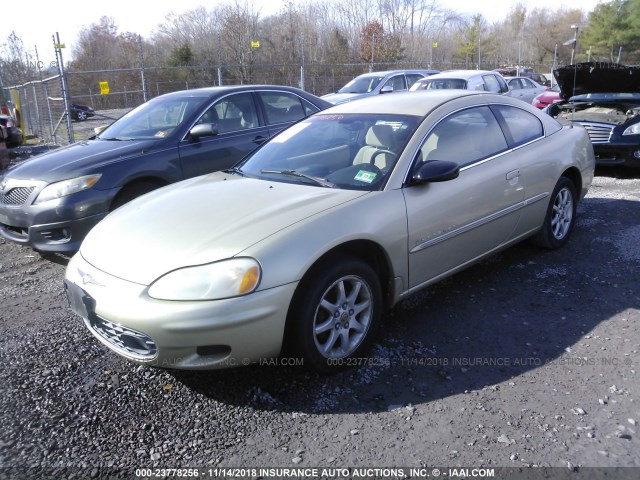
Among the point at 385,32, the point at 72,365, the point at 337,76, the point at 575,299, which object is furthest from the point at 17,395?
the point at 385,32

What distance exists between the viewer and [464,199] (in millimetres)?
3643

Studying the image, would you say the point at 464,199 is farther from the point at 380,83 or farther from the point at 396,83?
the point at 396,83

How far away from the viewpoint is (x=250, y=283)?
260 centimetres

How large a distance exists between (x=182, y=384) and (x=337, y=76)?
22122 mm

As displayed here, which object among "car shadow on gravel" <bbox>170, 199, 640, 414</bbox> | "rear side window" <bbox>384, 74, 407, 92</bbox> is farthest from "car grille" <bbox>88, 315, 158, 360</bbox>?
"rear side window" <bbox>384, 74, 407, 92</bbox>

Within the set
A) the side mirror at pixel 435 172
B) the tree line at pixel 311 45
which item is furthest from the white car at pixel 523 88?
A: the side mirror at pixel 435 172

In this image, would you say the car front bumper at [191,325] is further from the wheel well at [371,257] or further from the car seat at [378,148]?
the car seat at [378,148]

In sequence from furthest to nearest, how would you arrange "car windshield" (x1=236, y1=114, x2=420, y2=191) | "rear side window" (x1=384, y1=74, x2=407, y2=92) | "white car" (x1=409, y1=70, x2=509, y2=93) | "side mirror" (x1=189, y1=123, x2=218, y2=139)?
1. "rear side window" (x1=384, y1=74, x2=407, y2=92)
2. "white car" (x1=409, y1=70, x2=509, y2=93)
3. "side mirror" (x1=189, y1=123, x2=218, y2=139)
4. "car windshield" (x1=236, y1=114, x2=420, y2=191)

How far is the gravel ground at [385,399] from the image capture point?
2.43m

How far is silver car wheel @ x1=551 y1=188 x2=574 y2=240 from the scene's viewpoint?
4.80 meters

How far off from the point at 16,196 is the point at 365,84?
1155 cm

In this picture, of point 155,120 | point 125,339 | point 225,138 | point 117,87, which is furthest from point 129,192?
point 117,87

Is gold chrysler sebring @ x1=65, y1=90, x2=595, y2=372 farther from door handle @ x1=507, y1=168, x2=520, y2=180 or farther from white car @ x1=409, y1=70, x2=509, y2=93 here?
white car @ x1=409, y1=70, x2=509, y2=93

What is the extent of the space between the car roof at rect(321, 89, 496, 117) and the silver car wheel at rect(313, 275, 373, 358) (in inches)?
55.8
